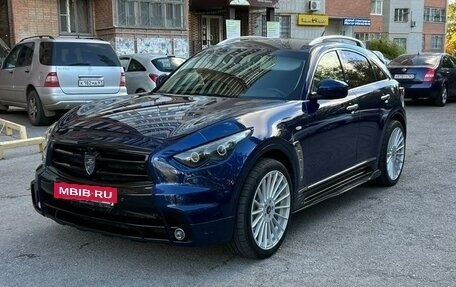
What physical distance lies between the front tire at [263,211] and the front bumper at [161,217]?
0.14m

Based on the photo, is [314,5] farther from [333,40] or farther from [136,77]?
[333,40]

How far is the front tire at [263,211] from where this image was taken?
3703 mm

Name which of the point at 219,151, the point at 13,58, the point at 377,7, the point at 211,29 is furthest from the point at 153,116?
the point at 377,7

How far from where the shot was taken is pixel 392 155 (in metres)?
6.07

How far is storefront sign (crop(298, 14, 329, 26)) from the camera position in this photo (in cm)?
3209

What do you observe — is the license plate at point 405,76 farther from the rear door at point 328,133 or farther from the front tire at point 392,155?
the rear door at point 328,133

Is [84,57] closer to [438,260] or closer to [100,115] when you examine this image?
[100,115]

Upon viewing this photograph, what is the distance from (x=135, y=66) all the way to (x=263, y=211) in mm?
10642

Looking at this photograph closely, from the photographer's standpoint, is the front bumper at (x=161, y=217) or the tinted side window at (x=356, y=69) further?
the tinted side window at (x=356, y=69)

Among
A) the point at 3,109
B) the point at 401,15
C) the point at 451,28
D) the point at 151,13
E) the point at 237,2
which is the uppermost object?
the point at 401,15

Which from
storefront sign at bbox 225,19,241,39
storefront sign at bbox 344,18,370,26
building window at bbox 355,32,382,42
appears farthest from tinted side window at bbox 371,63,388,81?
building window at bbox 355,32,382,42

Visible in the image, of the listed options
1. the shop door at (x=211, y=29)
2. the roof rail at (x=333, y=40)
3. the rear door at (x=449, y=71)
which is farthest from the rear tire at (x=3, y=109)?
the shop door at (x=211, y=29)

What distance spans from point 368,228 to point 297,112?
1.28 m

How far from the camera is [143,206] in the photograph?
11.2ft
